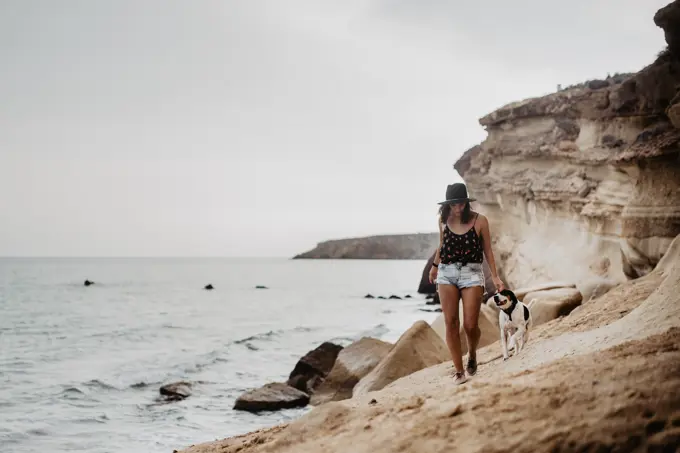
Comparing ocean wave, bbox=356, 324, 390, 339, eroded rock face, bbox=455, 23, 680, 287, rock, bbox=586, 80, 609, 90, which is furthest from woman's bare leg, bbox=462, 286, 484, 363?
rock, bbox=586, 80, 609, 90

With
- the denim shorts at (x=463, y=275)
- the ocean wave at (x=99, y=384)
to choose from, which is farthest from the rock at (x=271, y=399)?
the denim shorts at (x=463, y=275)

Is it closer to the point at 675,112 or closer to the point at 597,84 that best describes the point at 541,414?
the point at 675,112

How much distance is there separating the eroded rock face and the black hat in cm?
635

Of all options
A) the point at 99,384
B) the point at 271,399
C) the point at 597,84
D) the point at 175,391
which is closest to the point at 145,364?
the point at 99,384

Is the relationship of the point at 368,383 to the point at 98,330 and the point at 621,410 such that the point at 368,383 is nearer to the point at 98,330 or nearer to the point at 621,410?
the point at 621,410

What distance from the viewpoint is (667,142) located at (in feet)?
38.8

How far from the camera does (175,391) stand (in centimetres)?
1116

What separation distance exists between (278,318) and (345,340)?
942cm

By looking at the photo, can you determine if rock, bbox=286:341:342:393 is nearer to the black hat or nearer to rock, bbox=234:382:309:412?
rock, bbox=234:382:309:412

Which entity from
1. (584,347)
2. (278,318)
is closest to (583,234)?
(584,347)

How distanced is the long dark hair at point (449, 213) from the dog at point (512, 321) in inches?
46.0

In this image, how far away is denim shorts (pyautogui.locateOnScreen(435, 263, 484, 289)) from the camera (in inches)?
215

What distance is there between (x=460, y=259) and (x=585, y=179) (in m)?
11.6

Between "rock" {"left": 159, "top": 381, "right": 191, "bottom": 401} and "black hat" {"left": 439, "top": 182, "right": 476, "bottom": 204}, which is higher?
"black hat" {"left": 439, "top": 182, "right": 476, "bottom": 204}
